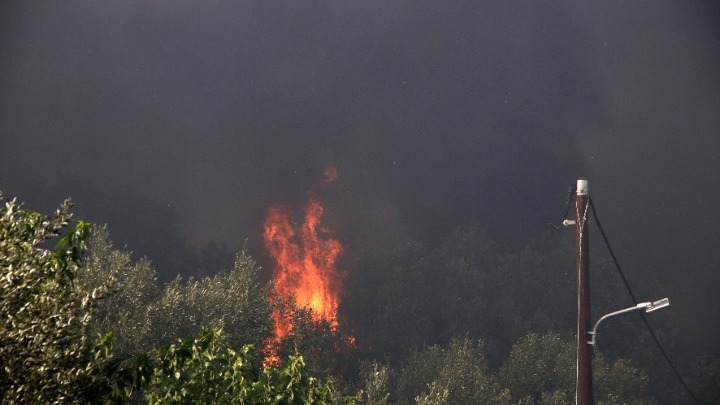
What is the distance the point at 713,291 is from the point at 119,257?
101m

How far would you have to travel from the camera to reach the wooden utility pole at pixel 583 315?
26391 mm

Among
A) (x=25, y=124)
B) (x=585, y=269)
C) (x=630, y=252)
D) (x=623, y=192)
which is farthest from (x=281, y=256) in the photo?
(x=585, y=269)

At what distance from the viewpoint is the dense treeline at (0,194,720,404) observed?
10383mm

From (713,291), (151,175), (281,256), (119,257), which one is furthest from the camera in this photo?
(713,291)

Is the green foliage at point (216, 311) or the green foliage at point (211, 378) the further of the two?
the green foliage at point (216, 311)

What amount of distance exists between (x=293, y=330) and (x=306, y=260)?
48932 millimetres

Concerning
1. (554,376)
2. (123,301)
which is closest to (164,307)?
(123,301)

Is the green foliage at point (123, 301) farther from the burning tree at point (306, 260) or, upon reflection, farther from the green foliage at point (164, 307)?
the burning tree at point (306, 260)


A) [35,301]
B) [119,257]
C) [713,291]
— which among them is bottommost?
[35,301]

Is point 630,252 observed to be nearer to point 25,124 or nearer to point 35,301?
point 25,124

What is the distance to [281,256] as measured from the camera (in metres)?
99.9

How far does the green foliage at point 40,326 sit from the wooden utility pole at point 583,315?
18.3m

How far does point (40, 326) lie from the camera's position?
9.91 meters

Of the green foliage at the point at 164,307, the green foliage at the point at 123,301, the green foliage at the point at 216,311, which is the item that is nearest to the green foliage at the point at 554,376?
the green foliage at the point at 216,311
